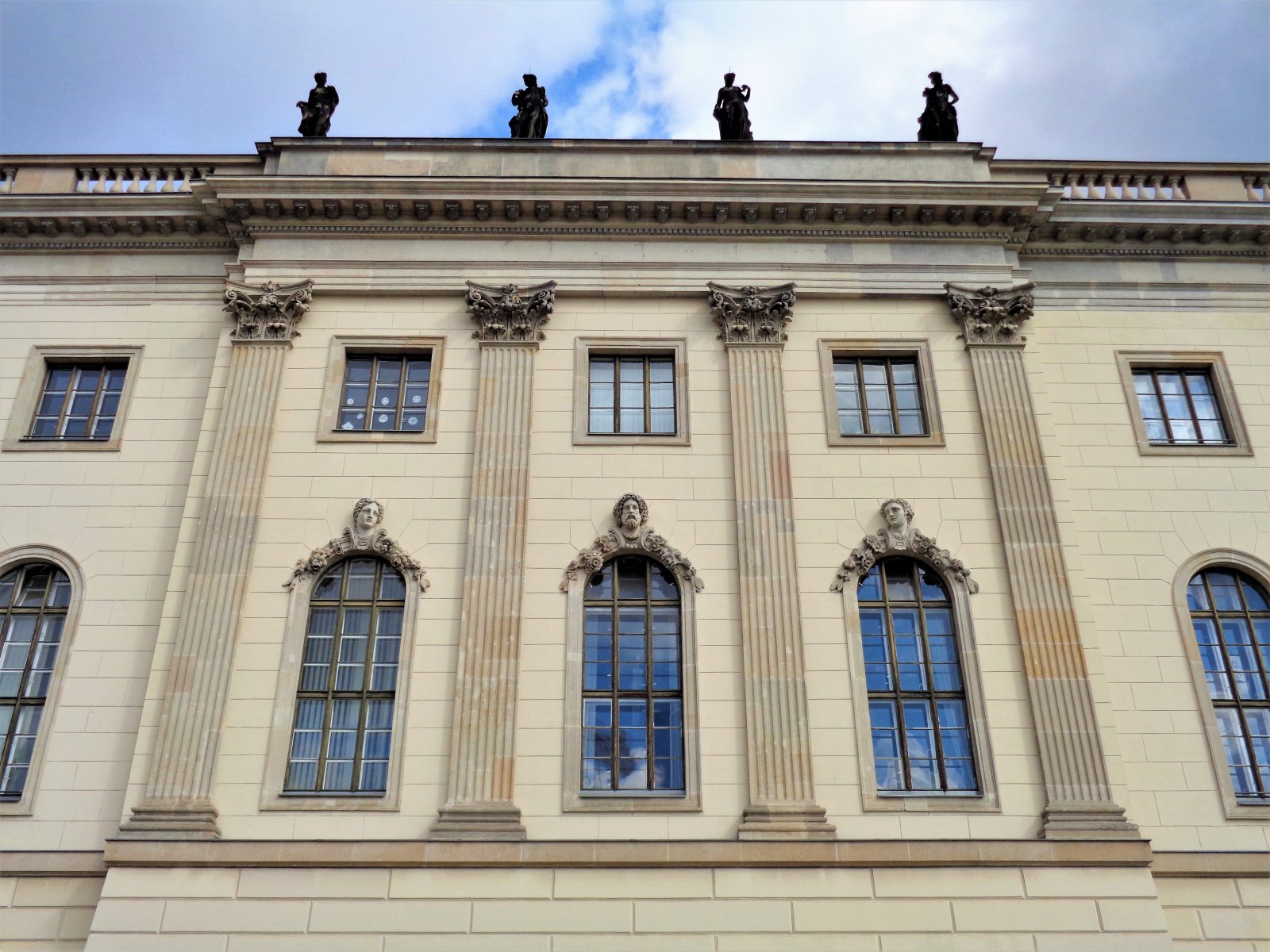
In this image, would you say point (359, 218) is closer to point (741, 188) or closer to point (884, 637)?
point (741, 188)

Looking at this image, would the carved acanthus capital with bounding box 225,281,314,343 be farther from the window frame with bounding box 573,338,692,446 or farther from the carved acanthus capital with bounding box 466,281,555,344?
the window frame with bounding box 573,338,692,446

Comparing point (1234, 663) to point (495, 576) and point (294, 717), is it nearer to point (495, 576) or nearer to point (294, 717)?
point (495, 576)

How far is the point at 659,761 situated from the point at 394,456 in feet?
20.9

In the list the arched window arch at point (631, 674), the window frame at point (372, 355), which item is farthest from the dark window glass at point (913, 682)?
the window frame at point (372, 355)

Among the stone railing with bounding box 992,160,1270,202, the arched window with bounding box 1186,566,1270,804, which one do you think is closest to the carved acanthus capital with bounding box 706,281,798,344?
the stone railing with bounding box 992,160,1270,202

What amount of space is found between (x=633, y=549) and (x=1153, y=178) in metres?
12.5

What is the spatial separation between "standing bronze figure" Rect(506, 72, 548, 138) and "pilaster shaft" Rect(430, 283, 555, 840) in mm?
4194

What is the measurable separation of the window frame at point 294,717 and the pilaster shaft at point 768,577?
4850 mm

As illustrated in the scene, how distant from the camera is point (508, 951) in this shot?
14906 millimetres

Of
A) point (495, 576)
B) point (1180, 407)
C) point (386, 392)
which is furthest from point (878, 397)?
point (386, 392)

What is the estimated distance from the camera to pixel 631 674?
17.0 m

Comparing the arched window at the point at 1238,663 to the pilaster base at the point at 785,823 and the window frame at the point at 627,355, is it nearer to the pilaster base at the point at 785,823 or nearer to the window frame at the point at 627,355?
the pilaster base at the point at 785,823

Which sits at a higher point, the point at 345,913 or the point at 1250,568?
the point at 1250,568

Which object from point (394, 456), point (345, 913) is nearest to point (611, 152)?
point (394, 456)
